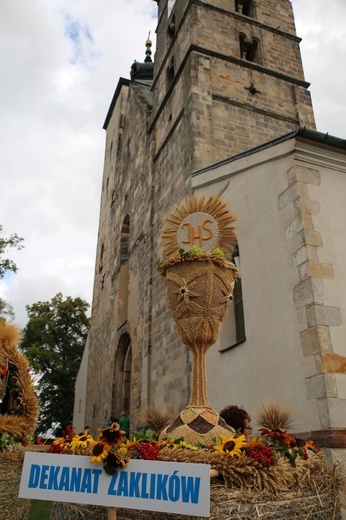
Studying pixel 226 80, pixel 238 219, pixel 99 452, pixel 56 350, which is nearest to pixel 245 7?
pixel 226 80

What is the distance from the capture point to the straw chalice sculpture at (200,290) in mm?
3018

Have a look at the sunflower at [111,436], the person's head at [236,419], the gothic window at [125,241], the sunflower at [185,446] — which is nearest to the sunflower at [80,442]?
the sunflower at [111,436]

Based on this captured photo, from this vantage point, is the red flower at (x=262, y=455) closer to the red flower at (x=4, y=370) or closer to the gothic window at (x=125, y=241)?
the red flower at (x=4, y=370)

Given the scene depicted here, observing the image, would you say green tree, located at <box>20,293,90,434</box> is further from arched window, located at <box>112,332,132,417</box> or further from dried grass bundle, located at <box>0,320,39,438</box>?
dried grass bundle, located at <box>0,320,39,438</box>

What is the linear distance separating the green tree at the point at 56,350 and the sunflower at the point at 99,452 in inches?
852

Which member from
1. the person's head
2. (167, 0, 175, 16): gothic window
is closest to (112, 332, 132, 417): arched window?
the person's head

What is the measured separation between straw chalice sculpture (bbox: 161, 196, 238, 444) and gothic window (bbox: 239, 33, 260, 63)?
11.1 meters

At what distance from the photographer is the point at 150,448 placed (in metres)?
2.18

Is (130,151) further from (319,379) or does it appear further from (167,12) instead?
(319,379)

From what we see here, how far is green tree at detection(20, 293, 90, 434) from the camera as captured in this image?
23.8 meters

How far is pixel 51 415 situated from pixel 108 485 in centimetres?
2403

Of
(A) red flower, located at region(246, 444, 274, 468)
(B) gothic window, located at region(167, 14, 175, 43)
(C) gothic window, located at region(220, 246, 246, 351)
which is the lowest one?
(A) red flower, located at region(246, 444, 274, 468)

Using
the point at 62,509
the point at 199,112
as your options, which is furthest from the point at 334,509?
the point at 199,112

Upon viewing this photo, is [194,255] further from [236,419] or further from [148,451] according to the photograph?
[236,419]
